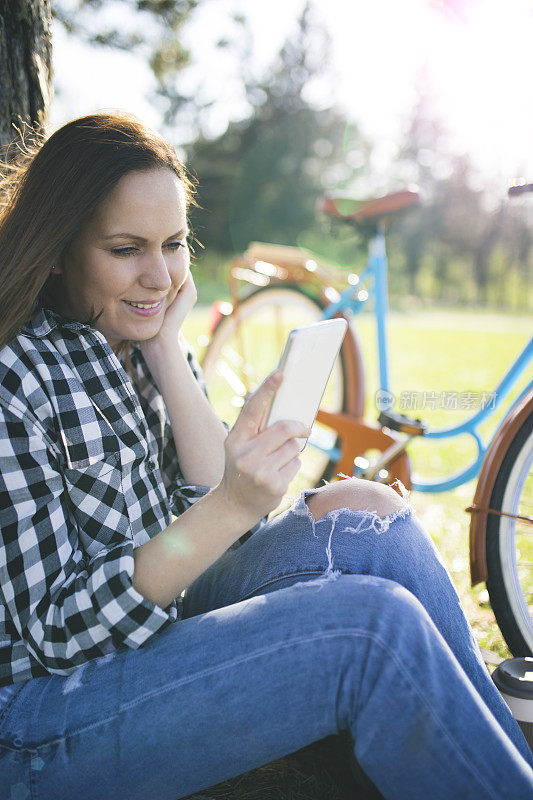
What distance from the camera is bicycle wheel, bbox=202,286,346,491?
291 centimetres

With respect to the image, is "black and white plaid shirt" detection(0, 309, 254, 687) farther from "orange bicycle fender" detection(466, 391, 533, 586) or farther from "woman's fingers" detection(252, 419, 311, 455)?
"orange bicycle fender" detection(466, 391, 533, 586)

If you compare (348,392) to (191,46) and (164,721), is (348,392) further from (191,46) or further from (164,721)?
(191,46)

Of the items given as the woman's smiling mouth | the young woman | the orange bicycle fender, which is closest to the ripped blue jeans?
the young woman

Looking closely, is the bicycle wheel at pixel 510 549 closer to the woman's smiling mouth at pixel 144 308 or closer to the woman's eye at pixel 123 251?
the woman's smiling mouth at pixel 144 308

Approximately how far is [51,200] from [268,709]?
990 millimetres

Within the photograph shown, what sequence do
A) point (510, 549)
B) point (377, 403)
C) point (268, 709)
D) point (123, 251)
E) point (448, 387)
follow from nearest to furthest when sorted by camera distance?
point (268, 709) < point (123, 251) < point (510, 549) < point (377, 403) < point (448, 387)

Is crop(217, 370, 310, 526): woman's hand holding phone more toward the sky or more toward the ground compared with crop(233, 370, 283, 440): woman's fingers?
more toward the ground

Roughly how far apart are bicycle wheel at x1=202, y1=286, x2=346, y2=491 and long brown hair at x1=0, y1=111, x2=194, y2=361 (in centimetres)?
171

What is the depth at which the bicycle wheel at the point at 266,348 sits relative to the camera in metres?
2.91

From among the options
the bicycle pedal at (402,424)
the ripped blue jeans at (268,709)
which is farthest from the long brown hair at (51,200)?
the bicycle pedal at (402,424)

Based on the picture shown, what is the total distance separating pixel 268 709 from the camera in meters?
1.05

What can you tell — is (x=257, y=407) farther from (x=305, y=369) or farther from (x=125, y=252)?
(x=125, y=252)

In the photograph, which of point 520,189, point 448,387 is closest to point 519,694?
point 520,189

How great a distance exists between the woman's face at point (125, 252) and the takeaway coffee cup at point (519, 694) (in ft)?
3.73
